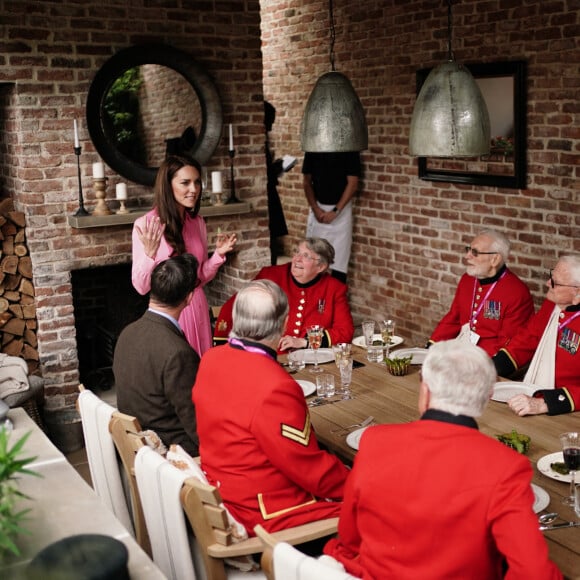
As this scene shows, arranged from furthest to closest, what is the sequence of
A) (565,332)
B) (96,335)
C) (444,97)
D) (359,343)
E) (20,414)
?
(96,335)
(359,343)
(565,332)
(444,97)
(20,414)

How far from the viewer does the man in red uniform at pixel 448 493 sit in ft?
6.06

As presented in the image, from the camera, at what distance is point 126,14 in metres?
4.65

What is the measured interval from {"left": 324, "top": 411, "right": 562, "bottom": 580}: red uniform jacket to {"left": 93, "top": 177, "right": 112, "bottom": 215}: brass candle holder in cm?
296

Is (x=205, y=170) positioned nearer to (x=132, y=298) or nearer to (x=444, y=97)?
(x=132, y=298)

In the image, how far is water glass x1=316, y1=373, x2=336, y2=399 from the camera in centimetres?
329

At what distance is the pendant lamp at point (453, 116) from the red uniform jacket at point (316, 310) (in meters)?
1.48

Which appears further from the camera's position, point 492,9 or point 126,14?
point 492,9

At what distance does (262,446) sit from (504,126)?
329 cm

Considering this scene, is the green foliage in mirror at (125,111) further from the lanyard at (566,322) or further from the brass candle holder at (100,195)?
the lanyard at (566,322)

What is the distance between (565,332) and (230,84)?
256cm

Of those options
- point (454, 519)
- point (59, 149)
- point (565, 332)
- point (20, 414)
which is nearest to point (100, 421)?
point (20, 414)

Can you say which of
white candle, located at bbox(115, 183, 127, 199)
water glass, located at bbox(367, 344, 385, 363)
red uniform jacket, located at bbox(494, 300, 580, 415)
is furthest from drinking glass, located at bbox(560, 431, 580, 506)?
white candle, located at bbox(115, 183, 127, 199)

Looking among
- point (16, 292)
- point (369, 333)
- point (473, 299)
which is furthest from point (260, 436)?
point (16, 292)

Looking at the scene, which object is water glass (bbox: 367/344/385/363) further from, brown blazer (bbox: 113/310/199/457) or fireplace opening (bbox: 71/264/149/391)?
fireplace opening (bbox: 71/264/149/391)
